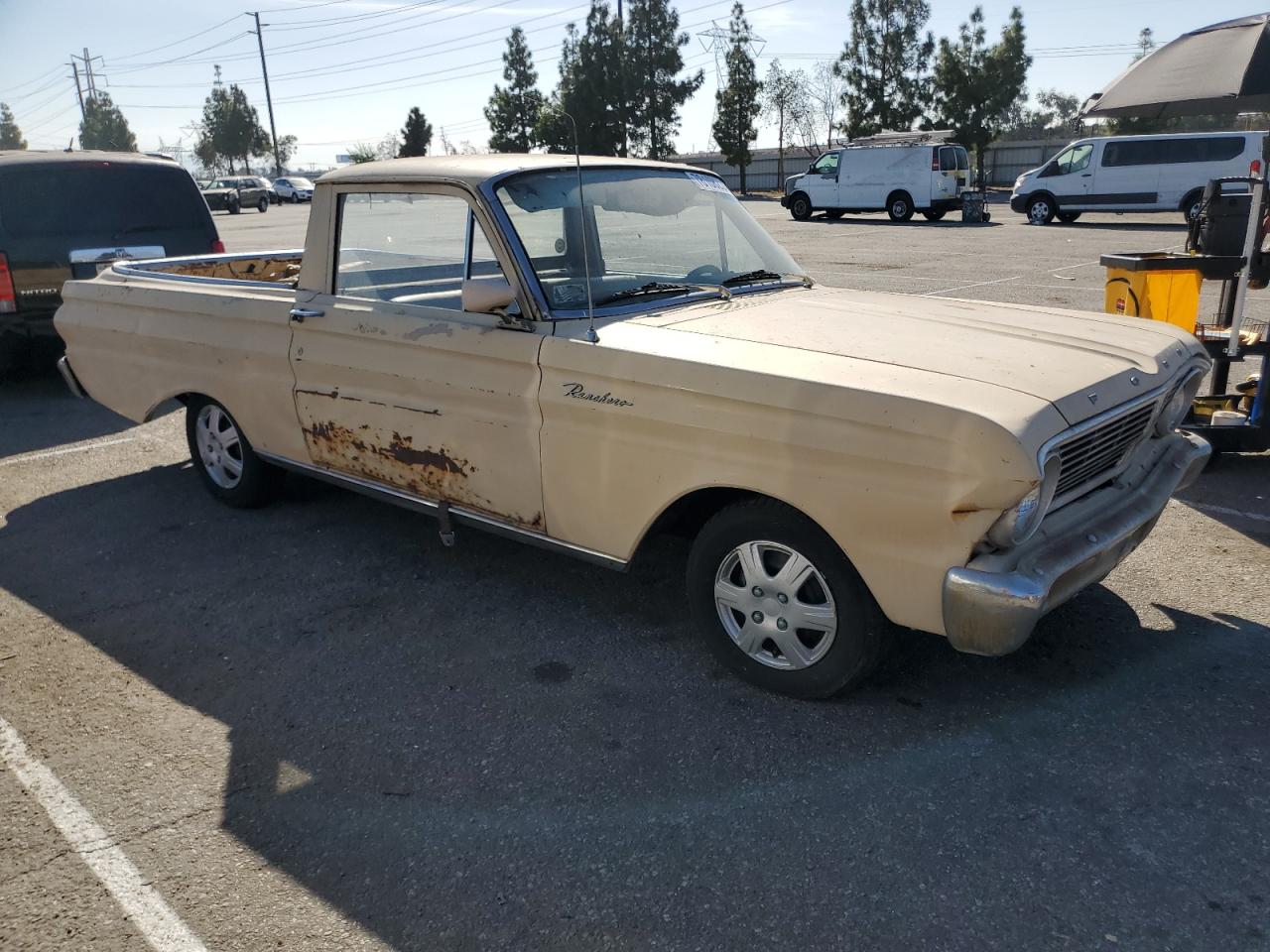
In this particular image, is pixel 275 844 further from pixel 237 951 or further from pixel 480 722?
pixel 480 722

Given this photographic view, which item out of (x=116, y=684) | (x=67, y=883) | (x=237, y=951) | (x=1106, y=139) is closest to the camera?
(x=237, y=951)

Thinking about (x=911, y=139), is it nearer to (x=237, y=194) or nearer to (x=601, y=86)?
(x=601, y=86)

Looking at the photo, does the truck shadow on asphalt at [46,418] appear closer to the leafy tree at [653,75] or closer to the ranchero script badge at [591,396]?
the ranchero script badge at [591,396]

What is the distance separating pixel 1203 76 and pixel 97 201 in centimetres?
803

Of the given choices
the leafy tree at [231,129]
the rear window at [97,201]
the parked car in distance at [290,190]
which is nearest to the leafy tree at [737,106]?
the parked car in distance at [290,190]

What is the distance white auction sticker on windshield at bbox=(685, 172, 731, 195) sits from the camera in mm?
4688

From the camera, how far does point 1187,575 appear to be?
4383 millimetres

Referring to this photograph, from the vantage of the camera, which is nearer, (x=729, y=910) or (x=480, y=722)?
(x=729, y=910)

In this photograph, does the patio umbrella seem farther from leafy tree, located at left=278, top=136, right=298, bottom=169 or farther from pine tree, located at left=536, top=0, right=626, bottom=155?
leafy tree, located at left=278, top=136, right=298, bottom=169

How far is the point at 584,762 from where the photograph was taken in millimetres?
A: 3184

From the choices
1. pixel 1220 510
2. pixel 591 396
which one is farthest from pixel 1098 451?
pixel 1220 510

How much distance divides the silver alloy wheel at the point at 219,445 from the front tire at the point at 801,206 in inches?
1023

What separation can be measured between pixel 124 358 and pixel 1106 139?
79.5ft

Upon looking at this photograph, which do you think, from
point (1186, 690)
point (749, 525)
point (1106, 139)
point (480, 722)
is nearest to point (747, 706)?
point (749, 525)
